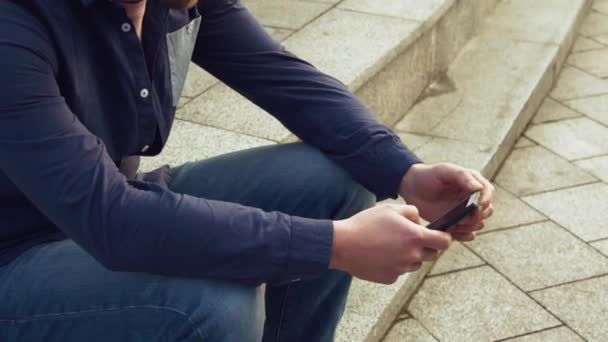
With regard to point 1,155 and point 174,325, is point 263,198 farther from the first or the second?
point 1,155

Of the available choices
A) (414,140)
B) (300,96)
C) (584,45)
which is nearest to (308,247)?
(300,96)

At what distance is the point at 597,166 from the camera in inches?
141

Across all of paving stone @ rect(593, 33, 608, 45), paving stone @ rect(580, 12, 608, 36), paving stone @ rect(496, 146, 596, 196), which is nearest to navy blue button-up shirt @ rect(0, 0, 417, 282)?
paving stone @ rect(496, 146, 596, 196)

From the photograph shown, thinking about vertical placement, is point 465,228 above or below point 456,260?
above

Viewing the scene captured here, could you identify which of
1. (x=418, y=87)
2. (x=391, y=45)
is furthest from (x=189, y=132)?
(x=418, y=87)

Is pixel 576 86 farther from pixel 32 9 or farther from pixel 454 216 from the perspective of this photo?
pixel 32 9

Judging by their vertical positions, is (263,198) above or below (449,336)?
above

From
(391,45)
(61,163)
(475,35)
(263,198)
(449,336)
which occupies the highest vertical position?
(61,163)

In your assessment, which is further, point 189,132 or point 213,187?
point 189,132

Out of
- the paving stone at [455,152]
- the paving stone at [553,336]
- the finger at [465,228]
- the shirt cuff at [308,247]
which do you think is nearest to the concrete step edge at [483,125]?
the paving stone at [455,152]

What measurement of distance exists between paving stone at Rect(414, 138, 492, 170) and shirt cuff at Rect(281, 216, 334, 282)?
68.6 inches

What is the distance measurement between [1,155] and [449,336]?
57.7 inches

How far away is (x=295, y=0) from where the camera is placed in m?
4.07

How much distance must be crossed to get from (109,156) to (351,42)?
1963 millimetres
